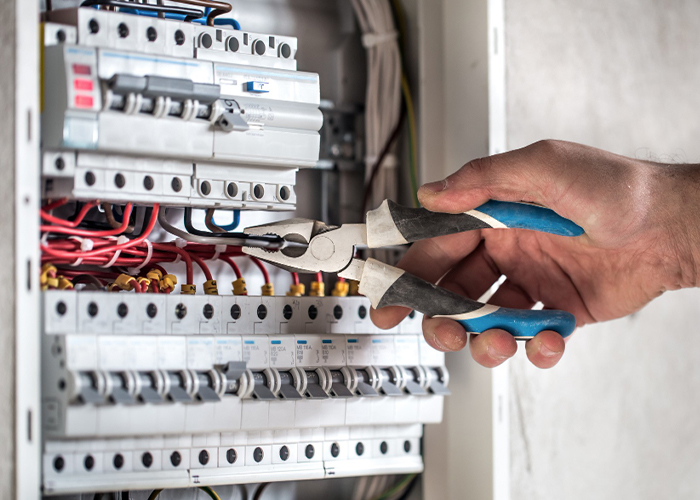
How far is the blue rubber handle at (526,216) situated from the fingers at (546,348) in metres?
0.15

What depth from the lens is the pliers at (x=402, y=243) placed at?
1.03m

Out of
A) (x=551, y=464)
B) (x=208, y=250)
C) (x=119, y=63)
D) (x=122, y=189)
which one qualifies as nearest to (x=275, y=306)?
(x=208, y=250)

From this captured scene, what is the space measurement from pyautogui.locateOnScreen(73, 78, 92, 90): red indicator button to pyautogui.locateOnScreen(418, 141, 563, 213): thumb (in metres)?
0.45

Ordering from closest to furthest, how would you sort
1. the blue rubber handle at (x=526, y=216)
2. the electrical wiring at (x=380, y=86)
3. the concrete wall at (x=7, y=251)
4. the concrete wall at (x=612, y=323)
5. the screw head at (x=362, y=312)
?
the concrete wall at (x=7, y=251)
the blue rubber handle at (x=526, y=216)
the screw head at (x=362, y=312)
the concrete wall at (x=612, y=323)
the electrical wiring at (x=380, y=86)

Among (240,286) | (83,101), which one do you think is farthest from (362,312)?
(83,101)

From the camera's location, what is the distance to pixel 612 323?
1.35 meters

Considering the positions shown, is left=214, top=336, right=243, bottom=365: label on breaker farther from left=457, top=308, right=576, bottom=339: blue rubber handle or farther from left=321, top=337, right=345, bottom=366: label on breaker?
left=457, top=308, right=576, bottom=339: blue rubber handle

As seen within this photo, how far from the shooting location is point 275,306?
3.47 feet

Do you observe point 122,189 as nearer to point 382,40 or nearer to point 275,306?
point 275,306

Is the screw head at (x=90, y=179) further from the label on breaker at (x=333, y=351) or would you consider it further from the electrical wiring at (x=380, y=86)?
the electrical wiring at (x=380, y=86)

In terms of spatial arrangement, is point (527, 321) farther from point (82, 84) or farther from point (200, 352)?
point (82, 84)

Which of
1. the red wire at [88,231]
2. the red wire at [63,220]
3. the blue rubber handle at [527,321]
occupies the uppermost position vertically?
the red wire at [63,220]

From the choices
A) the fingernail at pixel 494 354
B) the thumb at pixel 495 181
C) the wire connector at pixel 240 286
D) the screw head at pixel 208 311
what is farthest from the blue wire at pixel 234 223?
the fingernail at pixel 494 354

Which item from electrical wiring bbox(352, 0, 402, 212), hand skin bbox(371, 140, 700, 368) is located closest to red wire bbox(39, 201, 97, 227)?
hand skin bbox(371, 140, 700, 368)
